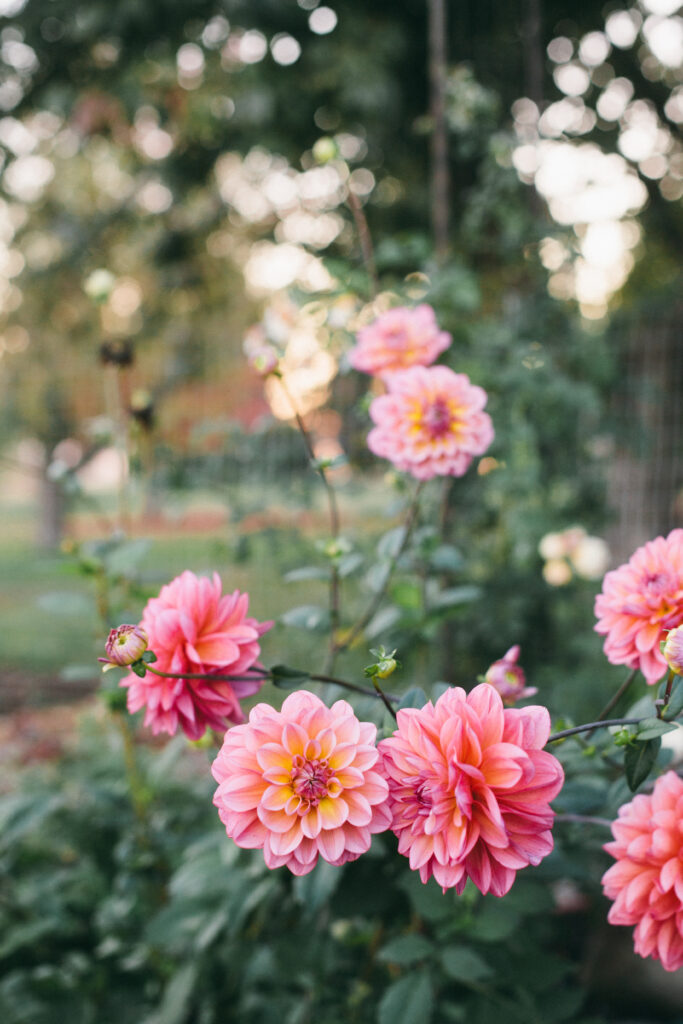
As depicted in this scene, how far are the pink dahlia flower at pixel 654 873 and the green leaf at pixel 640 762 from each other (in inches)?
0.8

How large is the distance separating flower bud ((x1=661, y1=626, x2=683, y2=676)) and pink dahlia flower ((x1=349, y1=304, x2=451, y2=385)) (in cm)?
53

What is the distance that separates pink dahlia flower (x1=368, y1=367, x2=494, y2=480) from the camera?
79 centimetres

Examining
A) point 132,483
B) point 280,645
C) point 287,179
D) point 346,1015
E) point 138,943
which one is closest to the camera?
point 346,1015

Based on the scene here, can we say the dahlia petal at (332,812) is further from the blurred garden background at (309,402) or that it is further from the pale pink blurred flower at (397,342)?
the pale pink blurred flower at (397,342)

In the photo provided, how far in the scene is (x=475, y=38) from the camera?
242 centimetres

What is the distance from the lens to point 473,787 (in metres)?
0.47

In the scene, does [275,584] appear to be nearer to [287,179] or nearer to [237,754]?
[287,179]

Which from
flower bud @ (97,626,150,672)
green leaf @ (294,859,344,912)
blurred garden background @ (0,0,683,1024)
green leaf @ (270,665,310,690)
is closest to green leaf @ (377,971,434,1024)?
blurred garden background @ (0,0,683,1024)

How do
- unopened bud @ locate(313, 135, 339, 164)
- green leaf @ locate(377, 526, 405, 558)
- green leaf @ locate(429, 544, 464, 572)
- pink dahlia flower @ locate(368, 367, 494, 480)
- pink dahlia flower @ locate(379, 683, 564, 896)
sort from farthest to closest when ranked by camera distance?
unopened bud @ locate(313, 135, 339, 164)
green leaf @ locate(429, 544, 464, 572)
green leaf @ locate(377, 526, 405, 558)
pink dahlia flower @ locate(368, 367, 494, 480)
pink dahlia flower @ locate(379, 683, 564, 896)

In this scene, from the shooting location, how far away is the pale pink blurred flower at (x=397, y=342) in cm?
93

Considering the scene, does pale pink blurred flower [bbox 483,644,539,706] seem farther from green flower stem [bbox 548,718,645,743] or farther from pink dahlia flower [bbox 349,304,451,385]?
pink dahlia flower [bbox 349,304,451,385]

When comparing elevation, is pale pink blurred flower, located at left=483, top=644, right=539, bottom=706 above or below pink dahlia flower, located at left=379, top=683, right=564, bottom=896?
below

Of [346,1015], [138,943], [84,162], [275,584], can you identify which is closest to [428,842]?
[346,1015]

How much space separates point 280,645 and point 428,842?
1.89 meters
